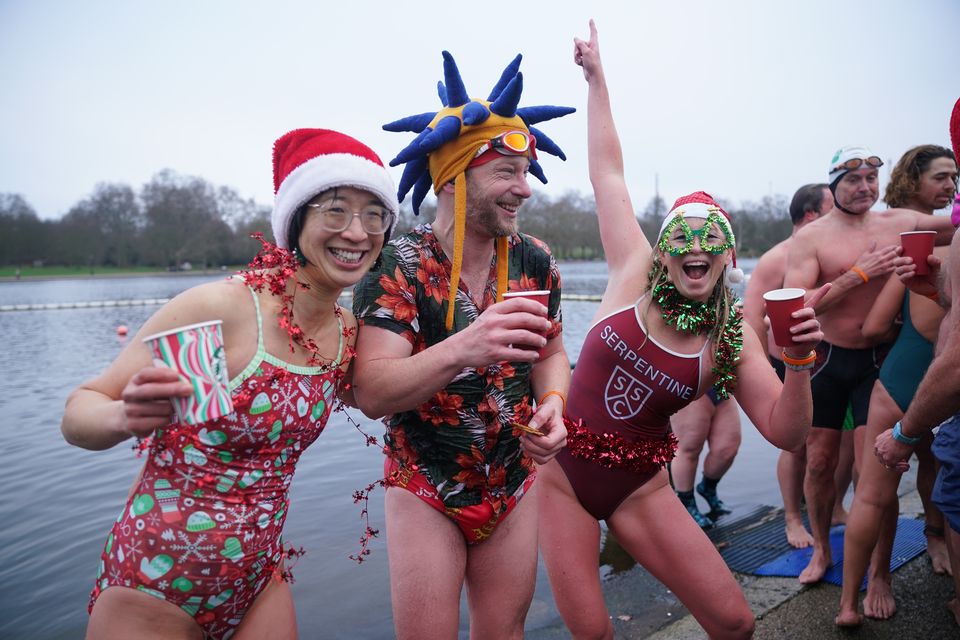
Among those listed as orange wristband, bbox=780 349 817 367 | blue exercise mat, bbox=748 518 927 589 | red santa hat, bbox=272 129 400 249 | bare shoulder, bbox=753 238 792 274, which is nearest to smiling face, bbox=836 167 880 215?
bare shoulder, bbox=753 238 792 274

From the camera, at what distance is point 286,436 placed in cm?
194

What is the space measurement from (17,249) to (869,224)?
79.8m

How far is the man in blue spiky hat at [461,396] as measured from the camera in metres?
2.25

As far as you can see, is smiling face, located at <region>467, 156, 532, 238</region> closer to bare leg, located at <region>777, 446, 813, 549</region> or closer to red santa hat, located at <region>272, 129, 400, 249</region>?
red santa hat, located at <region>272, 129, 400, 249</region>

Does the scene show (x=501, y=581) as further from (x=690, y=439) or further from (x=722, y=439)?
(x=722, y=439)

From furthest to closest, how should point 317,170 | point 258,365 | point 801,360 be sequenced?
point 801,360 → point 317,170 → point 258,365

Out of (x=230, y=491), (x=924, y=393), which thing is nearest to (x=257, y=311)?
(x=230, y=491)

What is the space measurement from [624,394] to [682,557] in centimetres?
71

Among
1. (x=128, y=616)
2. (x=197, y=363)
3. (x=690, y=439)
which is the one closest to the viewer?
(x=197, y=363)

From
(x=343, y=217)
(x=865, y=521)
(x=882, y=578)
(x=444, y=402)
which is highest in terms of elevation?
(x=343, y=217)

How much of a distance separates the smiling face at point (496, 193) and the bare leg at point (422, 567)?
1.06 meters

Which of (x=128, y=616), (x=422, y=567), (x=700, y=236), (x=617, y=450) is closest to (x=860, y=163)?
(x=700, y=236)

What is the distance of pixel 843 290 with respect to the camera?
4012mm

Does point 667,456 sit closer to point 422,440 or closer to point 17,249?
point 422,440
